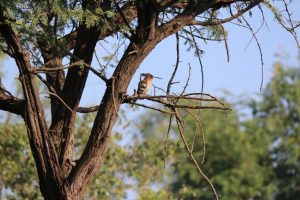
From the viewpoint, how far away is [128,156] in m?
13.0

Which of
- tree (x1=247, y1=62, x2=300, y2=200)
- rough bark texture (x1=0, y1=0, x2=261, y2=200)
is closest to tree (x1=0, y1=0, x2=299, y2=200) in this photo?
rough bark texture (x1=0, y1=0, x2=261, y2=200)

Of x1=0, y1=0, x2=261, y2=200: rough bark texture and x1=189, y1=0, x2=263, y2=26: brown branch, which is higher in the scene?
x1=189, y1=0, x2=263, y2=26: brown branch

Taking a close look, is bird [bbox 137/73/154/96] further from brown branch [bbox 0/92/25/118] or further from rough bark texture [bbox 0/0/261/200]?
brown branch [bbox 0/92/25/118]

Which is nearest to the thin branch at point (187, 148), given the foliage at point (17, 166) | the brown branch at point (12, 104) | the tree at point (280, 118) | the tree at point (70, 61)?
the tree at point (70, 61)

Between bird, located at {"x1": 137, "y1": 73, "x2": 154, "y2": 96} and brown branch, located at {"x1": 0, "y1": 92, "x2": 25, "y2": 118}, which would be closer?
brown branch, located at {"x1": 0, "y1": 92, "x2": 25, "y2": 118}

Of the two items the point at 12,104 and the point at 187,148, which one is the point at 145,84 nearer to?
the point at 187,148

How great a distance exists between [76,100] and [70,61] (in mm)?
272

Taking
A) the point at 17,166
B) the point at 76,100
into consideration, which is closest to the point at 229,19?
the point at 76,100

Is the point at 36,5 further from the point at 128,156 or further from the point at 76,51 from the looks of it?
the point at 128,156

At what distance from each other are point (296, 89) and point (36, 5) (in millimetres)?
23813

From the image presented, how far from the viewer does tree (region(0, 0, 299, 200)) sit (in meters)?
4.61

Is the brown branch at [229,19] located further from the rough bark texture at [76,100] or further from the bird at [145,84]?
the bird at [145,84]

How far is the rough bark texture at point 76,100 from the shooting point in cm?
461

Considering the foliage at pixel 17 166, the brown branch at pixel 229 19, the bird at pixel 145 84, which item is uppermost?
the brown branch at pixel 229 19
